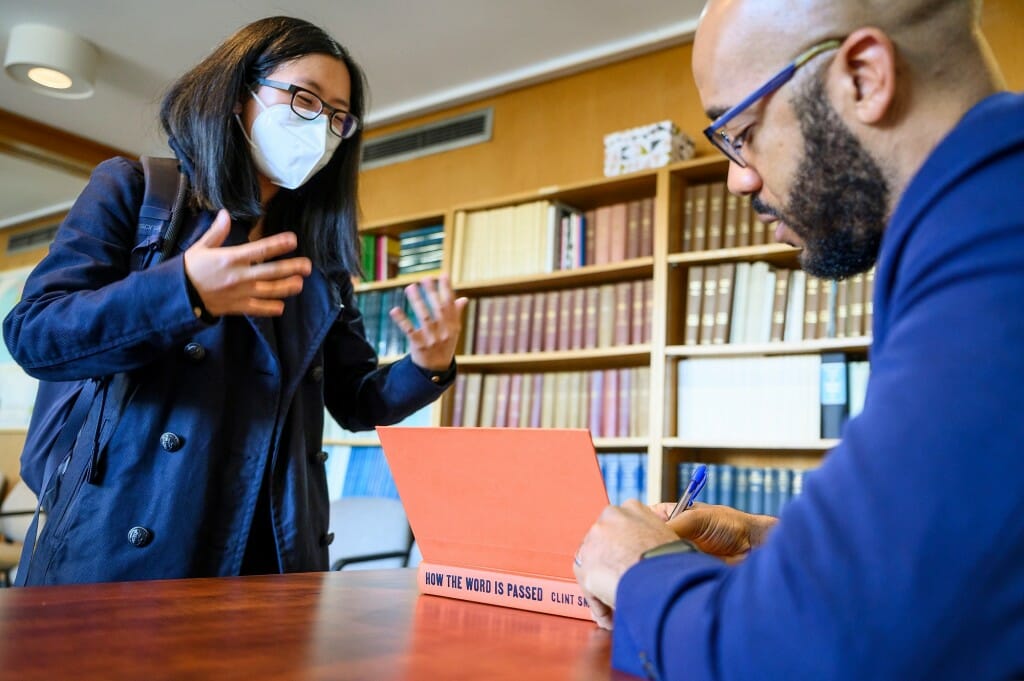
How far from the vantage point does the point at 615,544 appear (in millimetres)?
687

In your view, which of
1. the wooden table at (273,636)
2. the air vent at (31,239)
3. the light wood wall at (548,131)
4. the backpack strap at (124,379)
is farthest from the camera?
the air vent at (31,239)

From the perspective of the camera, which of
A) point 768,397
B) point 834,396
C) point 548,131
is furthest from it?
point 548,131

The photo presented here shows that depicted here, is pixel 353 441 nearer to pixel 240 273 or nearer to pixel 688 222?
pixel 688 222

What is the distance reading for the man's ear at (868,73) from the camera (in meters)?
0.70

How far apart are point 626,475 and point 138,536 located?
224cm

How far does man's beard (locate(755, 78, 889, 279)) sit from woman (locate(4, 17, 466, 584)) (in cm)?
66

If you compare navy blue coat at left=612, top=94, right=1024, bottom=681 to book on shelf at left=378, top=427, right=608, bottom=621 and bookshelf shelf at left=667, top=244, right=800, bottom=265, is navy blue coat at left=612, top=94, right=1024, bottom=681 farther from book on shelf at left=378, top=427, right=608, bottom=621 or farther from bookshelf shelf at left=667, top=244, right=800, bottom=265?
bookshelf shelf at left=667, top=244, right=800, bottom=265

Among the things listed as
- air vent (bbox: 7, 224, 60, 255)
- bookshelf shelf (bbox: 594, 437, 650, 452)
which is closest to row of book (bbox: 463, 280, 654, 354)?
bookshelf shelf (bbox: 594, 437, 650, 452)

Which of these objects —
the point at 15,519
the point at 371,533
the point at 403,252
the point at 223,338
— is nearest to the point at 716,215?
the point at 403,252

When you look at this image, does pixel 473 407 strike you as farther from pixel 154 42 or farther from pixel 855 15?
pixel 855 15

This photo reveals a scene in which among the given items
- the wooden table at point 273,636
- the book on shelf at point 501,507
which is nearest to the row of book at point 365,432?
the book on shelf at point 501,507

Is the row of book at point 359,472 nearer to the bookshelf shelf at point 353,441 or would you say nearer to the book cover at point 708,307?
the bookshelf shelf at point 353,441

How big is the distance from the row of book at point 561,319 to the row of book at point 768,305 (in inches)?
8.3

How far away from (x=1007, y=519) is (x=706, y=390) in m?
2.61
